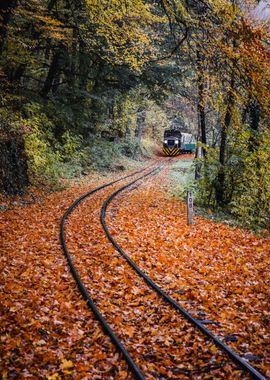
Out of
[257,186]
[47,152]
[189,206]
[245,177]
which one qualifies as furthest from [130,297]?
[47,152]

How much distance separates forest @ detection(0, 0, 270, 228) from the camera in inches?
249

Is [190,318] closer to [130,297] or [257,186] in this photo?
[130,297]

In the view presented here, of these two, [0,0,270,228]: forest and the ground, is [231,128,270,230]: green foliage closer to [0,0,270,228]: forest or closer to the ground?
[0,0,270,228]: forest

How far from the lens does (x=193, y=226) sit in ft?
35.8

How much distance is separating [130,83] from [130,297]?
18.4 meters

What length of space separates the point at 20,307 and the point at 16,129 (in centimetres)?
970

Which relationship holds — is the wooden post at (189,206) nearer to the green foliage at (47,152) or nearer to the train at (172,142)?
the green foliage at (47,152)

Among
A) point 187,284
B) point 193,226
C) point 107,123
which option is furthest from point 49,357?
point 107,123

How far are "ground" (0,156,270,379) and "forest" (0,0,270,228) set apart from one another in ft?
8.90

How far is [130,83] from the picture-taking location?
22062 millimetres

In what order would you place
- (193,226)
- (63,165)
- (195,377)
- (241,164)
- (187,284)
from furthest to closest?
1. (63,165)
2. (241,164)
3. (193,226)
4. (187,284)
5. (195,377)

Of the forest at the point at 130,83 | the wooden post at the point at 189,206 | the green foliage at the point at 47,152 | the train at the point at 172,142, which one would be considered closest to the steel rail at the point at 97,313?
the wooden post at the point at 189,206

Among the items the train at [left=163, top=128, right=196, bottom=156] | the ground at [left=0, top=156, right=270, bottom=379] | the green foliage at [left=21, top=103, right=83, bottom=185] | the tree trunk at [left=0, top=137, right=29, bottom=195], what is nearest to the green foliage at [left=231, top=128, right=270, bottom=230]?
the ground at [left=0, top=156, right=270, bottom=379]

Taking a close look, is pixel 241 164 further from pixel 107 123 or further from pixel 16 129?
pixel 107 123
